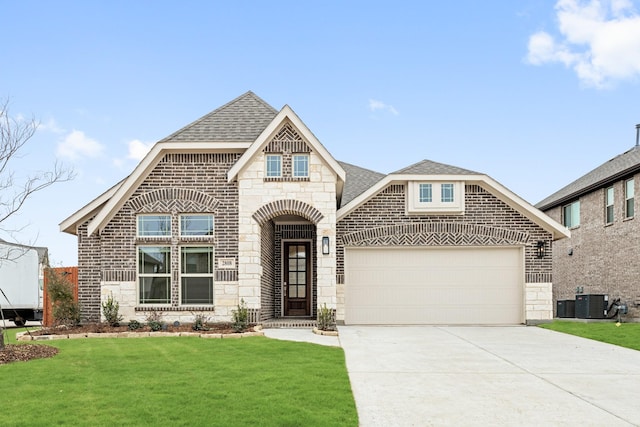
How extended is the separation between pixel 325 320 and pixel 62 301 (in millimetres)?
7177

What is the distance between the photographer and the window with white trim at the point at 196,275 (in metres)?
16.5

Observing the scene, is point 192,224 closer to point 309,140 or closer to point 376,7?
point 309,140

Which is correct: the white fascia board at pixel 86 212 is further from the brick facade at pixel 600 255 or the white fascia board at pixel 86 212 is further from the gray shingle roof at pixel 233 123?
the brick facade at pixel 600 255

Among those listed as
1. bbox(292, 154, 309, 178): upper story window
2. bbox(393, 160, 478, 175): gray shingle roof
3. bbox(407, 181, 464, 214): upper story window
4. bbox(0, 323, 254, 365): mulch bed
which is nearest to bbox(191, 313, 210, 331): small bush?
bbox(0, 323, 254, 365): mulch bed

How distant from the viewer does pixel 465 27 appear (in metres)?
15.9

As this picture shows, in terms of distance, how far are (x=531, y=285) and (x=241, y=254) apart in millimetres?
8759

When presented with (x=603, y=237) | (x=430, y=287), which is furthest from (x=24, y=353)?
(x=603, y=237)

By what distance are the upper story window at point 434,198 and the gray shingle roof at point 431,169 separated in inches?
12.2

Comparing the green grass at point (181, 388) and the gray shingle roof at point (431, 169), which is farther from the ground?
the gray shingle roof at point (431, 169)

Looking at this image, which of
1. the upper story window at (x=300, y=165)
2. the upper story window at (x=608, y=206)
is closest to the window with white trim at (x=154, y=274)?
the upper story window at (x=300, y=165)

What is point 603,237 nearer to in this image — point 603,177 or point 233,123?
point 603,177

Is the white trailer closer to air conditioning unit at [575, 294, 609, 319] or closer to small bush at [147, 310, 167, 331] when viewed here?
small bush at [147, 310, 167, 331]

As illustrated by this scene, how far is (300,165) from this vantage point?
54.5ft

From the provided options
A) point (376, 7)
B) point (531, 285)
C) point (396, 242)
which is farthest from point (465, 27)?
point (531, 285)
